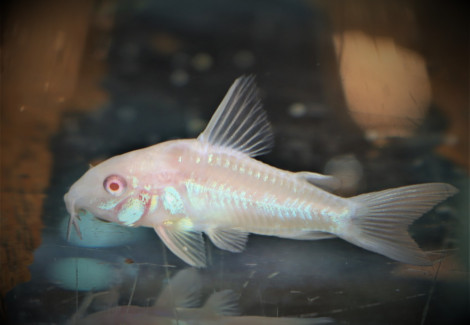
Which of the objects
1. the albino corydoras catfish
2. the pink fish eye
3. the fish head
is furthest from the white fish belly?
the pink fish eye

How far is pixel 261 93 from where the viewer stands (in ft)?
5.10

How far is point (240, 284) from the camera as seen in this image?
4.35 feet

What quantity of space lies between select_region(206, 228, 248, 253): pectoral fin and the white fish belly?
0.17ft

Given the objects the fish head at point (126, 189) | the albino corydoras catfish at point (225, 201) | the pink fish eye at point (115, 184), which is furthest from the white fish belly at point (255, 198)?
the pink fish eye at point (115, 184)

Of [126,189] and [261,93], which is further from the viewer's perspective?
[261,93]

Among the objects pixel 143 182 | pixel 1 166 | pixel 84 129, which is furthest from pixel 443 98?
pixel 1 166

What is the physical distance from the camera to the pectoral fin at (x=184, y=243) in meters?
1.37

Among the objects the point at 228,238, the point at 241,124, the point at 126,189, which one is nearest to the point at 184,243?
the point at 228,238

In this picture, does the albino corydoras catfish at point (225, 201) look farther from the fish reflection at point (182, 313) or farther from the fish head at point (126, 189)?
the fish reflection at point (182, 313)

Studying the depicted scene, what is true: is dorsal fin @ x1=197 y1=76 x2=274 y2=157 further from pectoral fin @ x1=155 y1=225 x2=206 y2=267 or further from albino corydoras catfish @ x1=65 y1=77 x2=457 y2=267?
pectoral fin @ x1=155 y1=225 x2=206 y2=267

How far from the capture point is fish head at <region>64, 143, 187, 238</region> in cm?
134

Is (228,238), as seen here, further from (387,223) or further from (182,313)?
(387,223)

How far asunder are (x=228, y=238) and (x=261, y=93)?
65cm

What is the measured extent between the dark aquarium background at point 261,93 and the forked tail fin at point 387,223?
16cm
